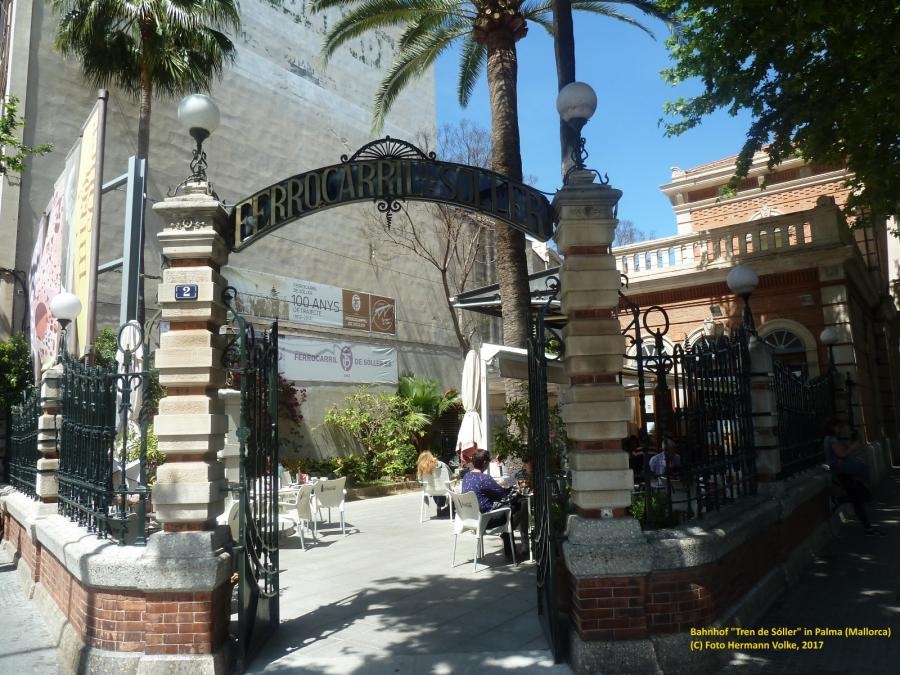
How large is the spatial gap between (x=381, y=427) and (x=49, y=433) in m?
11.6

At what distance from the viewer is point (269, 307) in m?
19.4

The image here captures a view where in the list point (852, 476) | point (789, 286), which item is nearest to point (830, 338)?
point (789, 286)

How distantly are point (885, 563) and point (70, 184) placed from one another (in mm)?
13206

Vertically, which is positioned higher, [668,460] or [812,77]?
[812,77]

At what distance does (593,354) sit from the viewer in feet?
16.9

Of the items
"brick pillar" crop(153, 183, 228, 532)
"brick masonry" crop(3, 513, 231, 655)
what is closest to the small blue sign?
"brick pillar" crop(153, 183, 228, 532)

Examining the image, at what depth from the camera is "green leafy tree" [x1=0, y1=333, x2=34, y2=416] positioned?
13.7 m

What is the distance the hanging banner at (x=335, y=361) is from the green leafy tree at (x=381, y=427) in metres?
1.08

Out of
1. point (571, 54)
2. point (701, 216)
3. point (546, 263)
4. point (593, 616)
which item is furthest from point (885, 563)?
point (546, 263)

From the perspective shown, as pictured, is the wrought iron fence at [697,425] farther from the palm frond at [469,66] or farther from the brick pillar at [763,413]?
the palm frond at [469,66]

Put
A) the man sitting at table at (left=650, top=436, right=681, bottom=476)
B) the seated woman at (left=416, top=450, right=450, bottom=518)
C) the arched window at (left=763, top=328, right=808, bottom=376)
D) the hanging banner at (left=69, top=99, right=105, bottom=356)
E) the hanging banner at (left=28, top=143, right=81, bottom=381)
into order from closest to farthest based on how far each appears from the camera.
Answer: the man sitting at table at (left=650, top=436, right=681, bottom=476) → the hanging banner at (left=69, top=99, right=105, bottom=356) → the hanging banner at (left=28, top=143, right=81, bottom=381) → the seated woman at (left=416, top=450, right=450, bottom=518) → the arched window at (left=763, top=328, right=808, bottom=376)

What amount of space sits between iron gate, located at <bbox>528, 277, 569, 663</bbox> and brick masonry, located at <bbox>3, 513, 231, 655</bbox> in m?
2.53

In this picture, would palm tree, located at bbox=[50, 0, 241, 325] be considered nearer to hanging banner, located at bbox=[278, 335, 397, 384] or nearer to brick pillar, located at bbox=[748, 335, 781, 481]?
hanging banner, located at bbox=[278, 335, 397, 384]

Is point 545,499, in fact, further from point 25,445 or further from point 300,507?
point 25,445
